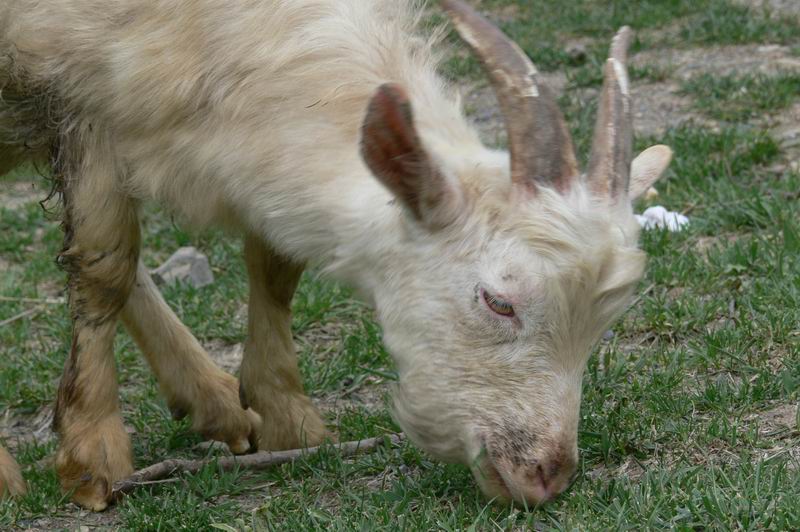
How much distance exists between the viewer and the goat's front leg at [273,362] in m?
4.97

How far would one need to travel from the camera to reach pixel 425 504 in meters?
3.85

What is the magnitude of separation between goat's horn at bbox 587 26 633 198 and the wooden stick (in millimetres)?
1333

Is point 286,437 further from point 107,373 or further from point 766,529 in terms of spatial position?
point 766,529

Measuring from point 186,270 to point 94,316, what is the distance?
6.53 ft

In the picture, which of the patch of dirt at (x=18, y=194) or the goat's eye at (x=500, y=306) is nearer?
the goat's eye at (x=500, y=306)

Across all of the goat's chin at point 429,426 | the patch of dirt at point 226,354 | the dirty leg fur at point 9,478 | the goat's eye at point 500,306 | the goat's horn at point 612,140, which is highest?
the goat's horn at point 612,140

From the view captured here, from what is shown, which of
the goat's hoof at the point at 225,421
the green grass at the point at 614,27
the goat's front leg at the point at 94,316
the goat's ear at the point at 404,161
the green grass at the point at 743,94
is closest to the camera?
the goat's ear at the point at 404,161

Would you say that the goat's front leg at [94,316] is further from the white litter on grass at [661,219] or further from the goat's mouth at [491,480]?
the white litter on grass at [661,219]

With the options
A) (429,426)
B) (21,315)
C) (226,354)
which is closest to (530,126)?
(429,426)

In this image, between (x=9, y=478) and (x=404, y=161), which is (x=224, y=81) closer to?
(x=404, y=161)

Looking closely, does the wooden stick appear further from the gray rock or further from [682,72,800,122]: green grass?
[682,72,800,122]: green grass

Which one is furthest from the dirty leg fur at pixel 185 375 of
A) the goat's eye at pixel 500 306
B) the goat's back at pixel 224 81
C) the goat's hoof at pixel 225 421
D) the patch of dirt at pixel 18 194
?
the patch of dirt at pixel 18 194

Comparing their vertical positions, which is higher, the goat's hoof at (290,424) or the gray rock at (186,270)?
the gray rock at (186,270)

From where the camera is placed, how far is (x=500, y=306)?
3.59m
